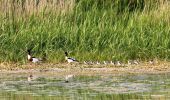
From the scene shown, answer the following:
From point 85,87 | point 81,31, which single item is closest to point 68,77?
point 85,87

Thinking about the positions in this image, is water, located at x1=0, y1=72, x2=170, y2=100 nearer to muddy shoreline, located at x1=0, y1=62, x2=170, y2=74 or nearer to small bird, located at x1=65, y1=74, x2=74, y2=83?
small bird, located at x1=65, y1=74, x2=74, y2=83

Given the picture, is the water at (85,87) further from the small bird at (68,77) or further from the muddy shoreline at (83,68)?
the muddy shoreline at (83,68)

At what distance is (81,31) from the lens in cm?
1606

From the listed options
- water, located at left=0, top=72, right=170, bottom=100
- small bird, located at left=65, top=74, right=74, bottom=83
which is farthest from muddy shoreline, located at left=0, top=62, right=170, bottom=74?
small bird, located at left=65, top=74, right=74, bottom=83

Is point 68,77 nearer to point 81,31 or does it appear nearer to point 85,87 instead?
point 85,87

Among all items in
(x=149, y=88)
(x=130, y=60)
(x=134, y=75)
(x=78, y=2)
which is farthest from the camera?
(x=78, y=2)

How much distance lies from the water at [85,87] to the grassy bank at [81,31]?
1458 millimetres

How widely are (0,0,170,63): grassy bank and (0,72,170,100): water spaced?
4.78ft

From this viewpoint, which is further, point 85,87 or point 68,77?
point 68,77

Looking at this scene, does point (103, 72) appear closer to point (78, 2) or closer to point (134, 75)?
point (134, 75)

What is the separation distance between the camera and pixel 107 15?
674 inches

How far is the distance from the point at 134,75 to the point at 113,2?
4744 mm

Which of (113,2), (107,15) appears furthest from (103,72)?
(113,2)

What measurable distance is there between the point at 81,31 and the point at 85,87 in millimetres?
4181
